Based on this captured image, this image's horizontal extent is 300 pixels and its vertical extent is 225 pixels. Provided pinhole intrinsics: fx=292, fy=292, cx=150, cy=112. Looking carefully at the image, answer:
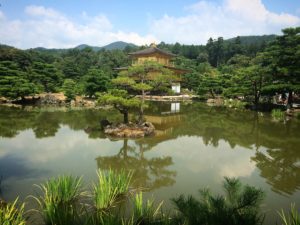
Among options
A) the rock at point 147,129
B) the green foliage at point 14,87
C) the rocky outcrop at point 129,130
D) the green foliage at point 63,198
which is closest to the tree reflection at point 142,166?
the rocky outcrop at point 129,130

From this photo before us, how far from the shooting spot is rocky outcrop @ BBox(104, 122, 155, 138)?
41.9 ft

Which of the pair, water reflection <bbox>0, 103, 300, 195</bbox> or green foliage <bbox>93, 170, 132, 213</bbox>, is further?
water reflection <bbox>0, 103, 300, 195</bbox>

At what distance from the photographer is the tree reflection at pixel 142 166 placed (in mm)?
7465

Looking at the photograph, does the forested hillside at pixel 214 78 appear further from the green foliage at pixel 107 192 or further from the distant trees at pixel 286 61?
the green foliage at pixel 107 192

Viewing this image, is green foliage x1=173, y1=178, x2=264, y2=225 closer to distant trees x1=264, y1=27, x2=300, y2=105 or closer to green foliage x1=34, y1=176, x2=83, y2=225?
green foliage x1=34, y1=176, x2=83, y2=225

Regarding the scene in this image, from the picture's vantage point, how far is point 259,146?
12.0 m

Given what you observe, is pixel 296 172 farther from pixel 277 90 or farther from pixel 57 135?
pixel 277 90

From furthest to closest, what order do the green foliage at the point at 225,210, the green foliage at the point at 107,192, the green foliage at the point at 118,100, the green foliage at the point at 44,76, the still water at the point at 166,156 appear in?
1. the green foliage at the point at 44,76
2. the green foliage at the point at 118,100
3. the still water at the point at 166,156
4. the green foliage at the point at 107,192
5. the green foliage at the point at 225,210

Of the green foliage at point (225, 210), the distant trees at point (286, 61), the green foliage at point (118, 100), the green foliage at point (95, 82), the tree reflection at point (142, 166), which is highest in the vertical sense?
the distant trees at point (286, 61)

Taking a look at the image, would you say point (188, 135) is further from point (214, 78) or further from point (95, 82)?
point (214, 78)

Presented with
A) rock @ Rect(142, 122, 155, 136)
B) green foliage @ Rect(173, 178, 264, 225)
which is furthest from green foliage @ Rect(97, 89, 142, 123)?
green foliage @ Rect(173, 178, 264, 225)

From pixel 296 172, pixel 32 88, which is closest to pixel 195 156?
pixel 296 172

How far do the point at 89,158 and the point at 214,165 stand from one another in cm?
399

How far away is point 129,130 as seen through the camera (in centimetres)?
1310
